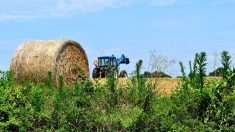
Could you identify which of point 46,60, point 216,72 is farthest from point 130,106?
point 46,60

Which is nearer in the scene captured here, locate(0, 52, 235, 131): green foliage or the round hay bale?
locate(0, 52, 235, 131): green foliage

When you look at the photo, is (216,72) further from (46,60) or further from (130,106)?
(46,60)

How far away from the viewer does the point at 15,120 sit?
596 cm

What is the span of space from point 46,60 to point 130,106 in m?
11.6

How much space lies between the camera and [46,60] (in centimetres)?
1711

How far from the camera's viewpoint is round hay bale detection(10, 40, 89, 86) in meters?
17.0

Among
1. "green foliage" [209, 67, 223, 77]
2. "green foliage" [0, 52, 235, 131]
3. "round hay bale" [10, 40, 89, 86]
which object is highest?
"round hay bale" [10, 40, 89, 86]

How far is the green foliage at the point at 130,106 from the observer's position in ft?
17.6

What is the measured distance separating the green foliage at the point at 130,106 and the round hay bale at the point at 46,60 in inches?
402

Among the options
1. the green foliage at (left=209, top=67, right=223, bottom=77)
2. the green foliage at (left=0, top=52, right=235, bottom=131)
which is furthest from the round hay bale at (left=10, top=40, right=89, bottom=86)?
the green foliage at (left=209, top=67, right=223, bottom=77)

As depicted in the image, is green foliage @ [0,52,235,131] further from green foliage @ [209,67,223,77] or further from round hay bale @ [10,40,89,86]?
round hay bale @ [10,40,89,86]

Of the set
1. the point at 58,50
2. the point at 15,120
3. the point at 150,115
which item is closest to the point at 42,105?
the point at 15,120

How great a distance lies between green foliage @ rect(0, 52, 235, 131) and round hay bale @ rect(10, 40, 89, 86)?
402 inches

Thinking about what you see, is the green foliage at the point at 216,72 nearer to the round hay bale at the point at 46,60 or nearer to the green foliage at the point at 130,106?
the green foliage at the point at 130,106
